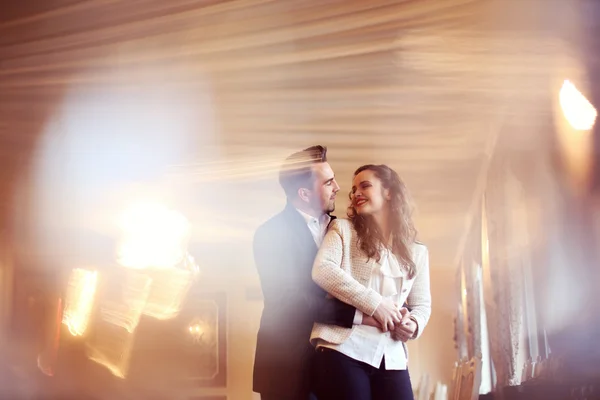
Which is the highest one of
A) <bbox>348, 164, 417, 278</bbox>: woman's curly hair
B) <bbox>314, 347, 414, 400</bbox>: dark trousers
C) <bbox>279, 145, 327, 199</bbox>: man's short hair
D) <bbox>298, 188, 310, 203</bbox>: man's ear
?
<bbox>279, 145, 327, 199</bbox>: man's short hair

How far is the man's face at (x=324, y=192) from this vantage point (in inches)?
83.4

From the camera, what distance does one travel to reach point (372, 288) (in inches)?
73.7

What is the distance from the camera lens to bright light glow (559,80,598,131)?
2205 millimetres

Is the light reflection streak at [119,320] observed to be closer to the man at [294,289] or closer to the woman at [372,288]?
the man at [294,289]

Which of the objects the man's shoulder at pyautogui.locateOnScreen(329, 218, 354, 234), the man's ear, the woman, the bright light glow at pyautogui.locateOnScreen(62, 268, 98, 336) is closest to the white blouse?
the woman

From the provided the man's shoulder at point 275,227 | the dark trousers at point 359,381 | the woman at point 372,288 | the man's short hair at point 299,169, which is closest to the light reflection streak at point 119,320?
the man's shoulder at point 275,227

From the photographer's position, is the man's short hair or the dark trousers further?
the man's short hair

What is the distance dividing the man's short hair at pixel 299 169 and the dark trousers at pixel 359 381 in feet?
2.10

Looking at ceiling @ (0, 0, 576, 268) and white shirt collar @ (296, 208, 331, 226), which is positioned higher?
ceiling @ (0, 0, 576, 268)

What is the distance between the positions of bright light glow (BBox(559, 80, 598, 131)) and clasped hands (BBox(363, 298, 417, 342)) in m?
0.93

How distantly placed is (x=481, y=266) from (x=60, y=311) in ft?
5.12

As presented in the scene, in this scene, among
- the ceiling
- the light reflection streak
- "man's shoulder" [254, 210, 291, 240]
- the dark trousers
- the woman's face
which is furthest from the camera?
the light reflection streak

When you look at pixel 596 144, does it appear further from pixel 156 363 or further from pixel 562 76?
pixel 156 363

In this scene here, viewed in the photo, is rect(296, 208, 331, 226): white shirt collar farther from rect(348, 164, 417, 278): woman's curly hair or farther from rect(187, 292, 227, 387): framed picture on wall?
rect(187, 292, 227, 387): framed picture on wall
